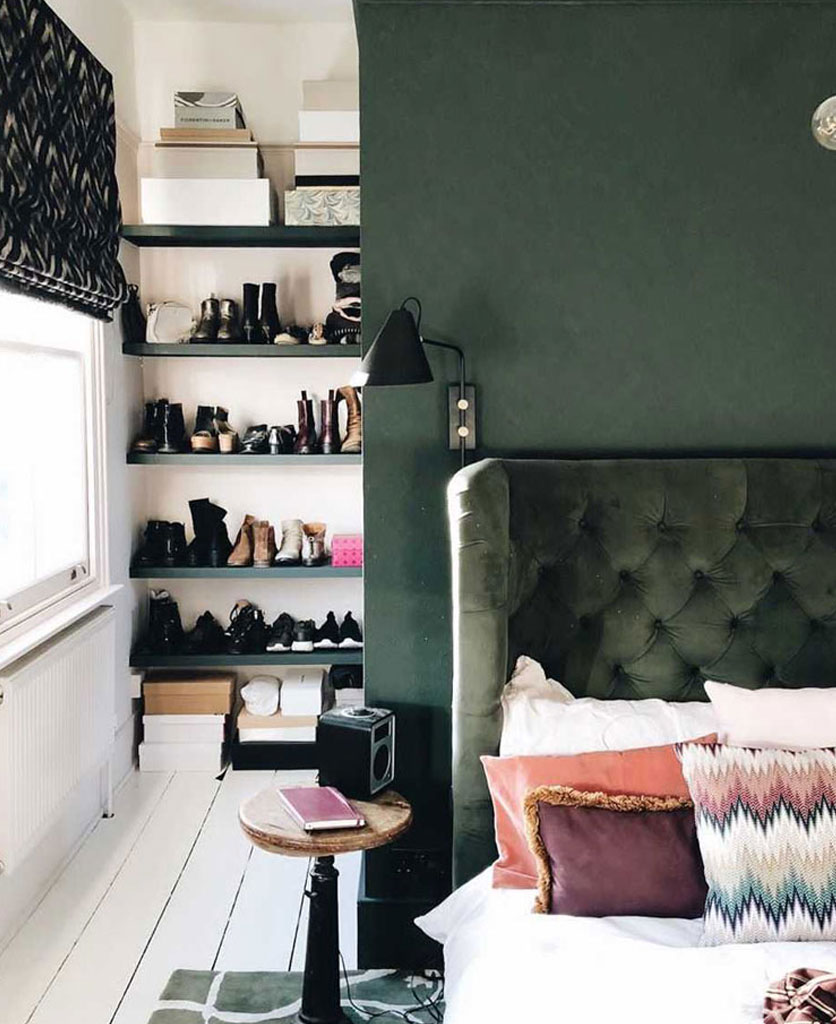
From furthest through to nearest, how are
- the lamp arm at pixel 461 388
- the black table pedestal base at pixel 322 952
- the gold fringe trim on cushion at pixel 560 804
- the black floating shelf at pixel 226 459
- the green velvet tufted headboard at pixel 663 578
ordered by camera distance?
the black floating shelf at pixel 226 459
the lamp arm at pixel 461 388
the green velvet tufted headboard at pixel 663 578
the black table pedestal base at pixel 322 952
the gold fringe trim on cushion at pixel 560 804

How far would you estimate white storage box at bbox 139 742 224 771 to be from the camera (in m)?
4.09

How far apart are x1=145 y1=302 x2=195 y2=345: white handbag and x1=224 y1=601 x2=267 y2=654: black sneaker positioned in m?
1.03

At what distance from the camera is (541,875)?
1997mm

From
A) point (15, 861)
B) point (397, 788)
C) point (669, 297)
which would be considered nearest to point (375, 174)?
point (669, 297)

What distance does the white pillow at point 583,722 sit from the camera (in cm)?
221

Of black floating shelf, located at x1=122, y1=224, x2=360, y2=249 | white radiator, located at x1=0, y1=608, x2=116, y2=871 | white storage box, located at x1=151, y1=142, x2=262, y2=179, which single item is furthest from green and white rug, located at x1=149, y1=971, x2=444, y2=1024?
white storage box, located at x1=151, y1=142, x2=262, y2=179

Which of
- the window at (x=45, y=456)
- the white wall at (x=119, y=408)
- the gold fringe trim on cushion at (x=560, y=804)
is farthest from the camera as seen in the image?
the white wall at (x=119, y=408)

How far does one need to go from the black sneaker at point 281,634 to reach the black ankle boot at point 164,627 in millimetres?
339

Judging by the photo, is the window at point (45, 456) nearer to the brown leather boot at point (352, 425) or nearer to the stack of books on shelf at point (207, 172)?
the stack of books on shelf at point (207, 172)

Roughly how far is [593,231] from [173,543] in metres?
2.19

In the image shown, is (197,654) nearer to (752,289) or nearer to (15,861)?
(15,861)

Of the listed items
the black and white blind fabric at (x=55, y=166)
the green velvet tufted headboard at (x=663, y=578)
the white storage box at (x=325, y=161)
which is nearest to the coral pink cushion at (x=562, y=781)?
the green velvet tufted headboard at (x=663, y=578)

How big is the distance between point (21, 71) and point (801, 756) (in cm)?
228

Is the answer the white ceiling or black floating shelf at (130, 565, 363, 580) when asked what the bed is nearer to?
black floating shelf at (130, 565, 363, 580)
